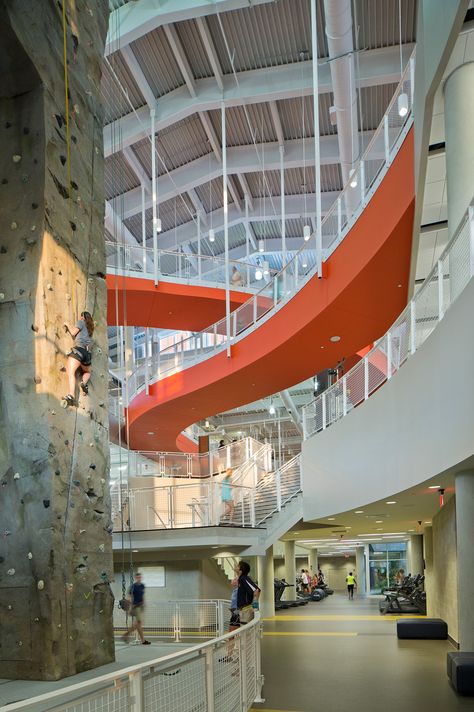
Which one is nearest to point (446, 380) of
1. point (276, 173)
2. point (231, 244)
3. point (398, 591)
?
point (398, 591)

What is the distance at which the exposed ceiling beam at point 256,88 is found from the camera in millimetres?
18734

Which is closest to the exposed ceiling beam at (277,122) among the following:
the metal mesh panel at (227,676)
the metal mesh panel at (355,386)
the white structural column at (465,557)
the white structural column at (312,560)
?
the metal mesh panel at (355,386)

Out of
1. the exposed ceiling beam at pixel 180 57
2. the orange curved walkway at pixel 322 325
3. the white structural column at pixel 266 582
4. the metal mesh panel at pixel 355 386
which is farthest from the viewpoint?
the white structural column at pixel 266 582

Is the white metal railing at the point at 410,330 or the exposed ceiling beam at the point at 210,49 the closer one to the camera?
the white metal railing at the point at 410,330

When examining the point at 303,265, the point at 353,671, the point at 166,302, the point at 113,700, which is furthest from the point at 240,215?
the point at 113,700

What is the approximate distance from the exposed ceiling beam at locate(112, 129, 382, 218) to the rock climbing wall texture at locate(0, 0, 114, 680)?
1490cm

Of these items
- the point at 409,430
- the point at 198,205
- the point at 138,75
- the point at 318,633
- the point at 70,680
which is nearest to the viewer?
the point at 70,680

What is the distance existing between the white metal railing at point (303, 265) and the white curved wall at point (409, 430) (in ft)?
11.7

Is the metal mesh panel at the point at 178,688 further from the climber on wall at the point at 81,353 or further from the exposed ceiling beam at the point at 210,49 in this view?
the exposed ceiling beam at the point at 210,49

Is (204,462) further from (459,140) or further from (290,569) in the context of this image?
(459,140)

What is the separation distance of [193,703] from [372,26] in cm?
1699

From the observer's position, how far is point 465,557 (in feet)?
29.5

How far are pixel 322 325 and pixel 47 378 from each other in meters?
9.10

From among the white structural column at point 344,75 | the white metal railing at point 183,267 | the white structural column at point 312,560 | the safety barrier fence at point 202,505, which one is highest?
the white structural column at point 344,75
